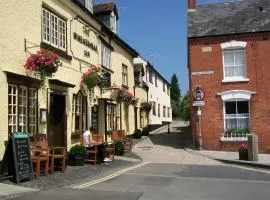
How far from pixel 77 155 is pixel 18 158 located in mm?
4261

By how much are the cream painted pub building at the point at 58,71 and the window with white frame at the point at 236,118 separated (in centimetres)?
615

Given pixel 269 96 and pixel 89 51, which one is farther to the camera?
pixel 269 96

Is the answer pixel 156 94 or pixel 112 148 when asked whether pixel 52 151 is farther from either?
pixel 156 94

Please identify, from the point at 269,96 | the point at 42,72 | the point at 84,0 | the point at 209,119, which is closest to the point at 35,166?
the point at 42,72

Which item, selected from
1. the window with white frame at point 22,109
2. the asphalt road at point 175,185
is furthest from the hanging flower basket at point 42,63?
the asphalt road at point 175,185

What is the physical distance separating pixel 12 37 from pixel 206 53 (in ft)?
44.3

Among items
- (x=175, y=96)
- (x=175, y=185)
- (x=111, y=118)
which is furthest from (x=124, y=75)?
(x=175, y=96)

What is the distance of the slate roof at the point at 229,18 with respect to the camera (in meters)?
24.5

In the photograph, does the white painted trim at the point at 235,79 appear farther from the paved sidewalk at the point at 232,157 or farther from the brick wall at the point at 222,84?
the paved sidewalk at the point at 232,157

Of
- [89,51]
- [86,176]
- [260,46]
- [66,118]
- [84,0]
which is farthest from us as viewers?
[260,46]

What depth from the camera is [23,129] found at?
13.8m

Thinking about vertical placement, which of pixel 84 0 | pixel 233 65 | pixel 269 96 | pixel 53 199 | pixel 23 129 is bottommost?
pixel 53 199

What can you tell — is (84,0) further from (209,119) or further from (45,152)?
(45,152)

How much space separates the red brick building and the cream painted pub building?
4.94m
